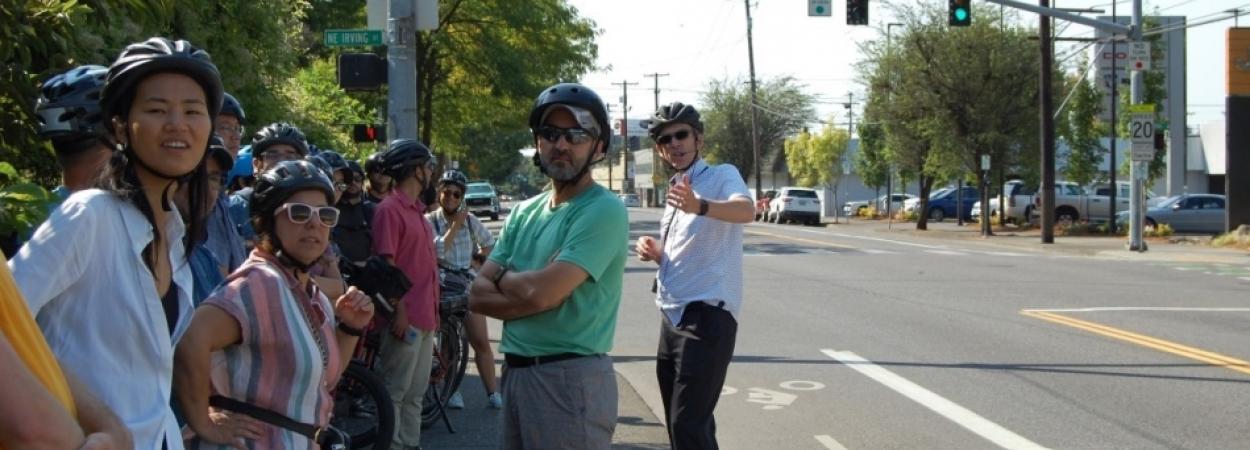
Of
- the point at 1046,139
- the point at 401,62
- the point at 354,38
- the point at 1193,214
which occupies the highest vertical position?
the point at 354,38

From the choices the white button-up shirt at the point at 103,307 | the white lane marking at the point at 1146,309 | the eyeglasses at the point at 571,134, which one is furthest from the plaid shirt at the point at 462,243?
the white lane marking at the point at 1146,309

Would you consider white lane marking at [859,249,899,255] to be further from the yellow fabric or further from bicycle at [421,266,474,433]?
the yellow fabric

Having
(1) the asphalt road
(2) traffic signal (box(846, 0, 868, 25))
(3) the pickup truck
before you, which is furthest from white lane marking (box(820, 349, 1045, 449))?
(3) the pickup truck

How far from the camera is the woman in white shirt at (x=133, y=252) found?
2660 millimetres

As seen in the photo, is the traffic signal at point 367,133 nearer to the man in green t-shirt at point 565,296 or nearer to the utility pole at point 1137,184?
the man in green t-shirt at point 565,296

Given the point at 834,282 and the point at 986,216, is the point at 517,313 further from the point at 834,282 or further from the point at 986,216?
the point at 986,216

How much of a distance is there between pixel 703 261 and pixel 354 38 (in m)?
8.67

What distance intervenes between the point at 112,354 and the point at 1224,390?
9371mm

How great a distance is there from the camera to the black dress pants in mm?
6020

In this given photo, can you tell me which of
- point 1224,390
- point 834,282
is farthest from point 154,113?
point 834,282

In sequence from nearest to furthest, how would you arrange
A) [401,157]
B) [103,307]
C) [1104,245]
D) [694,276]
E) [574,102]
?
[103,307], [574,102], [694,276], [401,157], [1104,245]

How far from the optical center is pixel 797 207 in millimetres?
56719

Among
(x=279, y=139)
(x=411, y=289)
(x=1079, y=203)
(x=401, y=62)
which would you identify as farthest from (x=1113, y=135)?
(x=279, y=139)

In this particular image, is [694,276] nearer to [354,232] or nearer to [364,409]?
[364,409]
